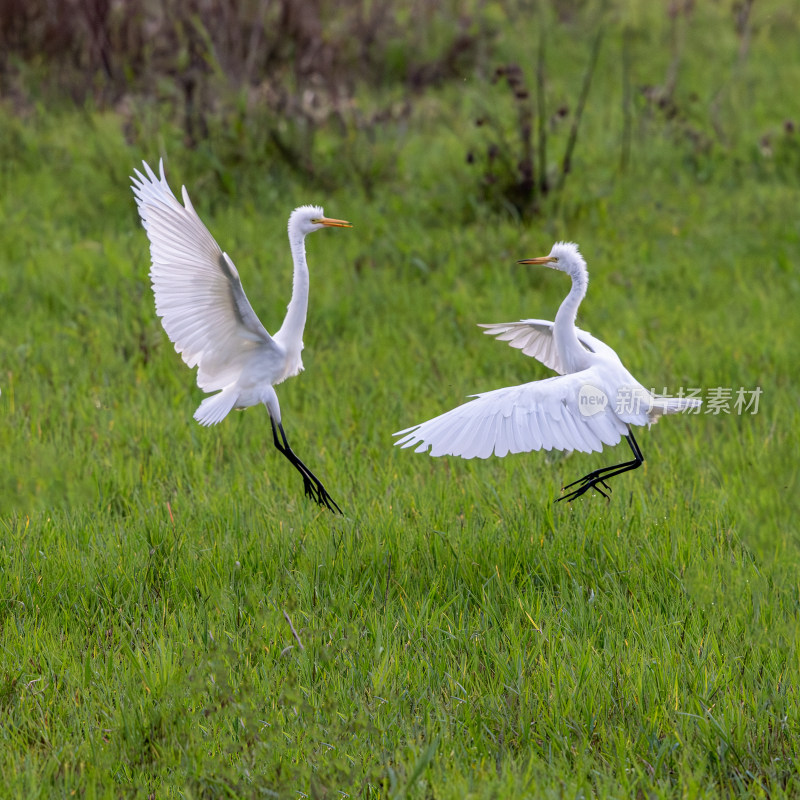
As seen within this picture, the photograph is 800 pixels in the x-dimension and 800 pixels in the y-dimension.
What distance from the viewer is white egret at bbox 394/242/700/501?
8.01ft

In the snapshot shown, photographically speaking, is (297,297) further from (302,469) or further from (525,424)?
(525,424)

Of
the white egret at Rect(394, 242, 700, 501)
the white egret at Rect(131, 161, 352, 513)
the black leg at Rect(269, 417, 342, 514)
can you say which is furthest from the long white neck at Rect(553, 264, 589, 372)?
the black leg at Rect(269, 417, 342, 514)

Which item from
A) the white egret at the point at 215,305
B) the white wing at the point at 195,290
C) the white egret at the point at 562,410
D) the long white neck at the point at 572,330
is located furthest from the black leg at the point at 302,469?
the long white neck at the point at 572,330

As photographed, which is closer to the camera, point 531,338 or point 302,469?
point 302,469

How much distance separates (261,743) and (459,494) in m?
1.55

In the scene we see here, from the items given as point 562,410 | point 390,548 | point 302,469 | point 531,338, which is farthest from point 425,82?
point 562,410

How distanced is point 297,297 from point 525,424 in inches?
25.4

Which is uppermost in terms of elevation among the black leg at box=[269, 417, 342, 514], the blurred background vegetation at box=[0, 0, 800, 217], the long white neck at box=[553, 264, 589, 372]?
the long white neck at box=[553, 264, 589, 372]

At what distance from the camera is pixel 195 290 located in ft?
8.34

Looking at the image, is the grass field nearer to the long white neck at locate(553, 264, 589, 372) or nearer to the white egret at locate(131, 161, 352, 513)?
the white egret at locate(131, 161, 352, 513)

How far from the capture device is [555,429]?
251 cm

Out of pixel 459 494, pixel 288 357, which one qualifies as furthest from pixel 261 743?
pixel 459 494

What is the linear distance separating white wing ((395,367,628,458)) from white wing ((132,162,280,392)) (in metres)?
0.51

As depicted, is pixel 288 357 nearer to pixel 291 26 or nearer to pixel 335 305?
pixel 335 305
